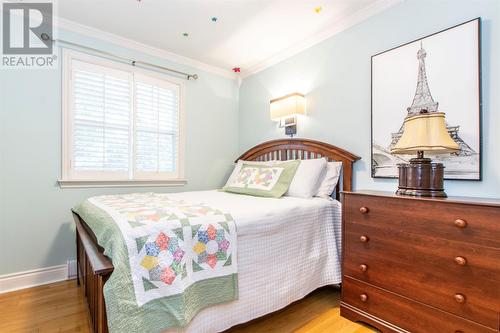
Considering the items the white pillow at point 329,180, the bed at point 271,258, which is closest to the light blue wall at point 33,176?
the bed at point 271,258

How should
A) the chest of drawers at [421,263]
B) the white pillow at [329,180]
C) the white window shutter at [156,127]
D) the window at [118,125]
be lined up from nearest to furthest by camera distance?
the chest of drawers at [421,263], the white pillow at [329,180], the window at [118,125], the white window shutter at [156,127]

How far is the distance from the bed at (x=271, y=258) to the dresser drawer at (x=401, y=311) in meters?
0.26

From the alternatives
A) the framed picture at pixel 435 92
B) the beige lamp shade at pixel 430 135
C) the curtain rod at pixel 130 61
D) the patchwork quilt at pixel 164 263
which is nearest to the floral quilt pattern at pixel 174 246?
the patchwork quilt at pixel 164 263

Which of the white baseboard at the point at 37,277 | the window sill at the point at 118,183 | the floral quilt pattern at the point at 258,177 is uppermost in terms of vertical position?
the floral quilt pattern at the point at 258,177

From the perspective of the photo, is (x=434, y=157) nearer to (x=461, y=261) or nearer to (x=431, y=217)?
(x=431, y=217)

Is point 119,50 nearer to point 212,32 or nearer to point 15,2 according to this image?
point 15,2

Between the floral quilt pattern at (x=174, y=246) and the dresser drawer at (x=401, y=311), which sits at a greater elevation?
the floral quilt pattern at (x=174, y=246)

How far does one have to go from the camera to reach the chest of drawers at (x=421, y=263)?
1.18 metres

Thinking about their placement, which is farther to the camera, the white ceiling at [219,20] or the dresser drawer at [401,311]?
the white ceiling at [219,20]

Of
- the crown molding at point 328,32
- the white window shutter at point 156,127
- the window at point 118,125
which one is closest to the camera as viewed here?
the crown molding at point 328,32

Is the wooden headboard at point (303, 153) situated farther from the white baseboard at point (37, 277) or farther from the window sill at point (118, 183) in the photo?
the white baseboard at point (37, 277)

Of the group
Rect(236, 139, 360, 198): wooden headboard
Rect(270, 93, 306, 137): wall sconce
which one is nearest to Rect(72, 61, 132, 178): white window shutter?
Rect(236, 139, 360, 198): wooden headboard

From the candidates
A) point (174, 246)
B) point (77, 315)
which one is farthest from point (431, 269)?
point (77, 315)

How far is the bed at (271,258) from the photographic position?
52.4 inches
